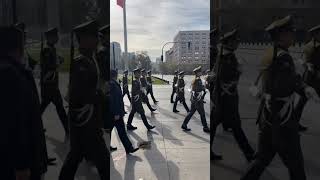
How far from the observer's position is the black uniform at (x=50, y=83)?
150 inches

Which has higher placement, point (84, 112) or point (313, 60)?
point (313, 60)

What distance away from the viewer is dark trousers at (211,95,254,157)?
3814mm

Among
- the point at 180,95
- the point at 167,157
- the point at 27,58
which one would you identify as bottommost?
the point at 167,157

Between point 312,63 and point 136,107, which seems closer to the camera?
→ point 312,63

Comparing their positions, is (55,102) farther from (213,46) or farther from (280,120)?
(280,120)

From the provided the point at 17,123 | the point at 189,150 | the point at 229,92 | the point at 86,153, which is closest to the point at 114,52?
the point at 86,153

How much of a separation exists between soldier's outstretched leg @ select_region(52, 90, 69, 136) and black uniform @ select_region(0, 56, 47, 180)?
541 millimetres

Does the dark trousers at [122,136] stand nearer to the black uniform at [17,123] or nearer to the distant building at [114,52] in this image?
the distant building at [114,52]

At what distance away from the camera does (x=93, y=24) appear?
3.71 m

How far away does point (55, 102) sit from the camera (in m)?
3.84

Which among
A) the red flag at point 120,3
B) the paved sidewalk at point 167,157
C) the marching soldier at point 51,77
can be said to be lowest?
the paved sidewalk at point 167,157

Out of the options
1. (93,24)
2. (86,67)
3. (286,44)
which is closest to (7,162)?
(86,67)

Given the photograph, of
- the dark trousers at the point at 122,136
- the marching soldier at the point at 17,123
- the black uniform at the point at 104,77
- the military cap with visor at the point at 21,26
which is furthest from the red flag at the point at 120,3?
the dark trousers at the point at 122,136

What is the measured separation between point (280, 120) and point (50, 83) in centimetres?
217
